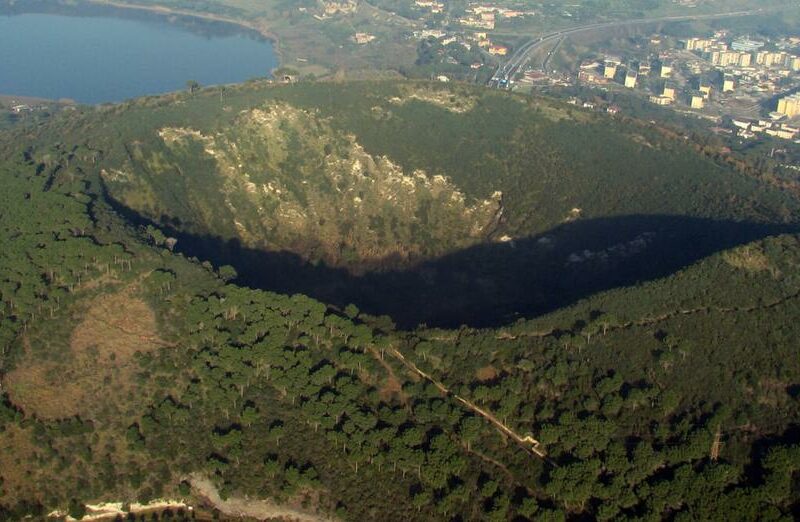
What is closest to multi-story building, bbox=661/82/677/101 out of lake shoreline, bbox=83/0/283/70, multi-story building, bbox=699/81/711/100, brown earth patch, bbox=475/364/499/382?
multi-story building, bbox=699/81/711/100

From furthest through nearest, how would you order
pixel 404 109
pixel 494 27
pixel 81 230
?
pixel 494 27, pixel 404 109, pixel 81 230

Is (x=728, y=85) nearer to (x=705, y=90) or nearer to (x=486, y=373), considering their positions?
(x=705, y=90)

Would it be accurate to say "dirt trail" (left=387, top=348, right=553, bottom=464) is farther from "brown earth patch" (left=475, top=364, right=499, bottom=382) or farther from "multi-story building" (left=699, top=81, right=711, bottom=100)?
"multi-story building" (left=699, top=81, right=711, bottom=100)

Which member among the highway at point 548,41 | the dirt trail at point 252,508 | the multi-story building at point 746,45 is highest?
the highway at point 548,41

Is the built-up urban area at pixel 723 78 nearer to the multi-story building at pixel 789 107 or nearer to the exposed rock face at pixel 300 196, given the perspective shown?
the multi-story building at pixel 789 107

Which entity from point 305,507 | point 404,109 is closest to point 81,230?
point 305,507

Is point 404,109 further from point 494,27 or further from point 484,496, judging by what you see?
point 494,27

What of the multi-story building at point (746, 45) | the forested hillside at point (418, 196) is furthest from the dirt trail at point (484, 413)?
the multi-story building at point (746, 45)
